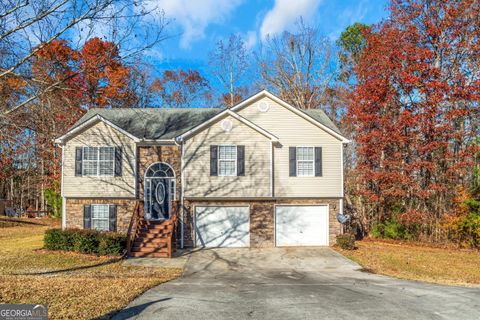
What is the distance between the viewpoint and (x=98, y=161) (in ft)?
57.2

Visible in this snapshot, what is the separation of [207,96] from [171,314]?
33161 millimetres

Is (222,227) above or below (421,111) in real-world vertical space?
below

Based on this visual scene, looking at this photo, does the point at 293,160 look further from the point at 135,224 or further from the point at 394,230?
the point at 135,224

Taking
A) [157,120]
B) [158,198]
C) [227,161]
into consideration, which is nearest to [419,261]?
[227,161]

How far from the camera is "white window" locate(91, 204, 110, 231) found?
17.3 m

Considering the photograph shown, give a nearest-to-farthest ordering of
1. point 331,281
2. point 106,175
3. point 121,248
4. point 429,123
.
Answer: point 331,281 → point 121,248 → point 106,175 → point 429,123

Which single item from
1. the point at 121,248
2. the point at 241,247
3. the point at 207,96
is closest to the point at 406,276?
the point at 241,247

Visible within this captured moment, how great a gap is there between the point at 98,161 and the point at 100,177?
773mm

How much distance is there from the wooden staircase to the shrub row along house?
52 centimetres

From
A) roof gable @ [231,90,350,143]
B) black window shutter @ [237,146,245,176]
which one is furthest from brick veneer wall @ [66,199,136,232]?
roof gable @ [231,90,350,143]

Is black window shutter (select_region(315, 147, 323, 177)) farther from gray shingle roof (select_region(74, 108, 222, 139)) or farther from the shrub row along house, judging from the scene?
gray shingle roof (select_region(74, 108, 222, 139))

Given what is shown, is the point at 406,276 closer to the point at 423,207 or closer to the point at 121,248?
the point at 423,207

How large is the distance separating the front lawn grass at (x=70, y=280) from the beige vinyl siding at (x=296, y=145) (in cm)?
736

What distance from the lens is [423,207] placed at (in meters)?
20.2
